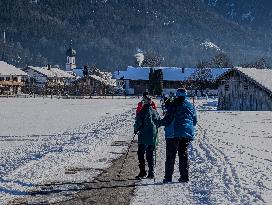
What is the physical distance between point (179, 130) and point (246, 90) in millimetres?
42791

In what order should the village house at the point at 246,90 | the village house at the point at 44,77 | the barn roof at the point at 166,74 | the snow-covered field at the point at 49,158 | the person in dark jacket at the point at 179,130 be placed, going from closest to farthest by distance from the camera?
1. the snow-covered field at the point at 49,158
2. the person in dark jacket at the point at 179,130
3. the village house at the point at 246,90
4. the barn roof at the point at 166,74
5. the village house at the point at 44,77

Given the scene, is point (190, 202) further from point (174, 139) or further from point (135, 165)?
point (135, 165)

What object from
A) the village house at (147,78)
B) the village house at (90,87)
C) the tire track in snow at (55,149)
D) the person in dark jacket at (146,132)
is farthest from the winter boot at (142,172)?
the village house at (147,78)

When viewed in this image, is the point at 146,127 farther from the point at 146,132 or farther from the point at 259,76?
the point at 259,76

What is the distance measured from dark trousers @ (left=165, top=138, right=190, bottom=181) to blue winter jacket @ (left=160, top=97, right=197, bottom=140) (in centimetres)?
14

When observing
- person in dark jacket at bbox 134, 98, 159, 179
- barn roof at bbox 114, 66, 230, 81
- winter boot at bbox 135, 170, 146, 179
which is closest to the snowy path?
winter boot at bbox 135, 170, 146, 179

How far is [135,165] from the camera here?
13734 mm

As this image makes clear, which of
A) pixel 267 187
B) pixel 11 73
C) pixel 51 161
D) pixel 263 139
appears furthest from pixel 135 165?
pixel 11 73

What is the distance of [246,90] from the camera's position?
174 ft

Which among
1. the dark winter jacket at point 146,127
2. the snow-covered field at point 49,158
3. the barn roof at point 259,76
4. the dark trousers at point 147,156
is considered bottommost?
the snow-covered field at point 49,158

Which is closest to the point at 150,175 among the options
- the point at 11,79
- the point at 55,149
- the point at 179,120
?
the point at 179,120

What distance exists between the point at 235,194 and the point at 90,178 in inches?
130

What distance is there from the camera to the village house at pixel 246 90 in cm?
5116

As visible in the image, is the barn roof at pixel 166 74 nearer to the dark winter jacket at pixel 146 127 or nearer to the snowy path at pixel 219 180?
the snowy path at pixel 219 180
